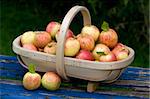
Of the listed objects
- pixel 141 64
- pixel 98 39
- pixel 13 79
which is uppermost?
pixel 98 39

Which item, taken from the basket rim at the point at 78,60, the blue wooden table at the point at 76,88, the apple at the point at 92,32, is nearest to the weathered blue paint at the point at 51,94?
the blue wooden table at the point at 76,88

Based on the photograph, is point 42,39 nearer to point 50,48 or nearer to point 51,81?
point 50,48

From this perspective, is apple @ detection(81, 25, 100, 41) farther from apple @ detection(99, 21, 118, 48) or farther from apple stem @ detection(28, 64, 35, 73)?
apple stem @ detection(28, 64, 35, 73)

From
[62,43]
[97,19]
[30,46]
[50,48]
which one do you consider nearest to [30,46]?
[30,46]

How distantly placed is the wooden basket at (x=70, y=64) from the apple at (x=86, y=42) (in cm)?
9

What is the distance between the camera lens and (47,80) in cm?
176

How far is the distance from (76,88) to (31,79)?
20 cm

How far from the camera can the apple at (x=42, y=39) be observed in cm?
181

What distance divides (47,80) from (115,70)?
28 cm

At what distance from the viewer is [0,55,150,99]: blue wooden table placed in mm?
1761

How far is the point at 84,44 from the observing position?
5.80 feet

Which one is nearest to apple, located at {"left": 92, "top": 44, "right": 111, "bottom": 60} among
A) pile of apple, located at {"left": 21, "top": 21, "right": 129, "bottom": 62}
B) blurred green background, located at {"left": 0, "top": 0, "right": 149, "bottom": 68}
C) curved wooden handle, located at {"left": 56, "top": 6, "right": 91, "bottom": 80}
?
pile of apple, located at {"left": 21, "top": 21, "right": 129, "bottom": 62}

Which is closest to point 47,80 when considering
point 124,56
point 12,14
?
point 124,56

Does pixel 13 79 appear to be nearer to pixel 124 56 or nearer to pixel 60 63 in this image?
pixel 60 63
